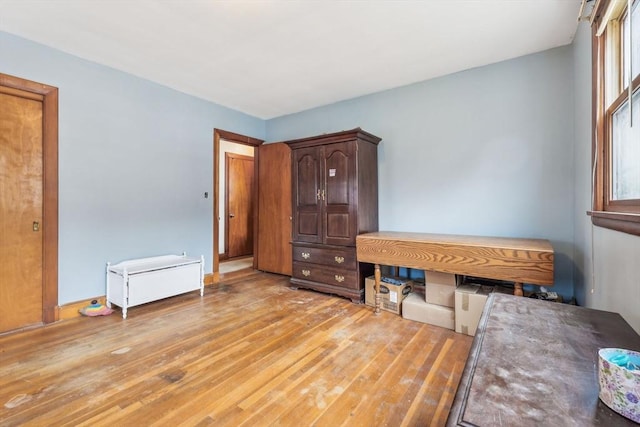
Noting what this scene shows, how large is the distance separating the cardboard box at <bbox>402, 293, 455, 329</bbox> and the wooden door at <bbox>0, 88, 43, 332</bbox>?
135 inches

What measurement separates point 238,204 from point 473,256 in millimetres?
4808

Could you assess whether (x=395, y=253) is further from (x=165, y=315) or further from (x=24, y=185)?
(x=24, y=185)

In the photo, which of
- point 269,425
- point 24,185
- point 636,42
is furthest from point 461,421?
point 24,185

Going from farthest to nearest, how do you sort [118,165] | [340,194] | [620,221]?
1. [340,194]
2. [118,165]
3. [620,221]

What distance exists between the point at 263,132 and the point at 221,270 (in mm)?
2417

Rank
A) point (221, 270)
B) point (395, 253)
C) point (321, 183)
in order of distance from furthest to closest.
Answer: point (221, 270), point (321, 183), point (395, 253)

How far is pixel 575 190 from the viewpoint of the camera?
2.48 meters

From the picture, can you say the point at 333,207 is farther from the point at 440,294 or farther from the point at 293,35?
the point at 293,35

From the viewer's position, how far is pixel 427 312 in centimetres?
266

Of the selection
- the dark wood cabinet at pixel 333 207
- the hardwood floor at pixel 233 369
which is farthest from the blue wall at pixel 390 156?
the hardwood floor at pixel 233 369

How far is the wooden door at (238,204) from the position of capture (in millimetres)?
5875

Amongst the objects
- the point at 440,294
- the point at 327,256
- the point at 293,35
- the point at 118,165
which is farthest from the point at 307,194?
the point at 118,165

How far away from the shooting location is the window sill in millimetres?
1085

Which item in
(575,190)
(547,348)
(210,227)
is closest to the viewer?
(547,348)
